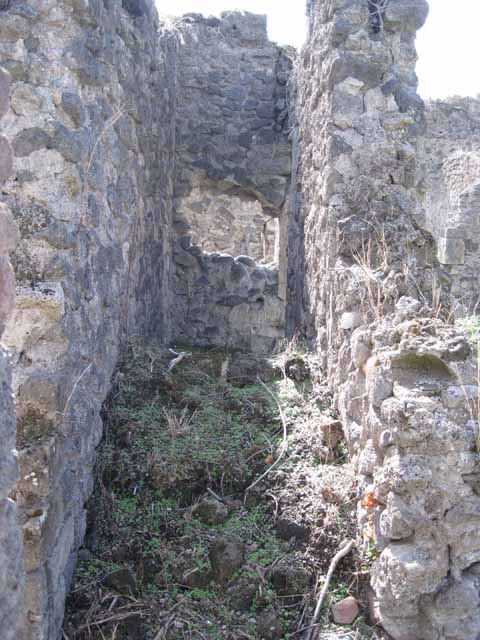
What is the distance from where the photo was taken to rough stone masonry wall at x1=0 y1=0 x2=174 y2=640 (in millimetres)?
2672

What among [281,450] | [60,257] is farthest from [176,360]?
[60,257]

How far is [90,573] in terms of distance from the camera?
301cm

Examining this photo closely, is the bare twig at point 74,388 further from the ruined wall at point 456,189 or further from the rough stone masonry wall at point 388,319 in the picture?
the ruined wall at point 456,189

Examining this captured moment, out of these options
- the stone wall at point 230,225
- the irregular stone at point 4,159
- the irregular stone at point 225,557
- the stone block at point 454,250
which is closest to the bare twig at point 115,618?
the irregular stone at point 225,557

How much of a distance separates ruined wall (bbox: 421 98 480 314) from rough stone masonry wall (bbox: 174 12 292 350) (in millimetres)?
2362

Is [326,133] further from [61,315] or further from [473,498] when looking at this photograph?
[473,498]

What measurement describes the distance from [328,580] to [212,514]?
2.09 feet

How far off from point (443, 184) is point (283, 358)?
7242 mm

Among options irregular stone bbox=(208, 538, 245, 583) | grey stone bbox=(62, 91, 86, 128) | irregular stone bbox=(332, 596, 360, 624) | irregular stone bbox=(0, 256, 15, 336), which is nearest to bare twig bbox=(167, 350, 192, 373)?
irregular stone bbox=(208, 538, 245, 583)

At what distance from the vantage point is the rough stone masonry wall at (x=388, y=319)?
2688mm

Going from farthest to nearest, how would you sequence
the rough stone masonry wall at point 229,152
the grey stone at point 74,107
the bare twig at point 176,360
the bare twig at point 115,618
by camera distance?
the rough stone masonry wall at point 229,152
the bare twig at point 176,360
the grey stone at point 74,107
the bare twig at point 115,618

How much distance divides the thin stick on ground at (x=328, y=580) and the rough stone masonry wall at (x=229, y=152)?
4.13m

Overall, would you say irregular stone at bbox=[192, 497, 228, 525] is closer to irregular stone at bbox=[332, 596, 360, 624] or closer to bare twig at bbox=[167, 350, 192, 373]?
irregular stone at bbox=[332, 596, 360, 624]

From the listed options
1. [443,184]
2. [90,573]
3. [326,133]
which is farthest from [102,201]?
[443,184]
